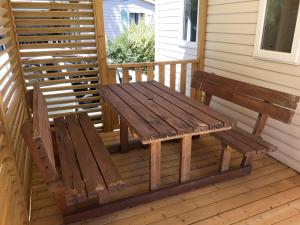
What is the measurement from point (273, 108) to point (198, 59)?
168 cm

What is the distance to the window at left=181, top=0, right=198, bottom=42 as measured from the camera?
4.29 m

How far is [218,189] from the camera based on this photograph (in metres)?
2.34

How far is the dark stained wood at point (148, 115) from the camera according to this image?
5.71 feet

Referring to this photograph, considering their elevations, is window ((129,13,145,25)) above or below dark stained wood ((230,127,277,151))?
above

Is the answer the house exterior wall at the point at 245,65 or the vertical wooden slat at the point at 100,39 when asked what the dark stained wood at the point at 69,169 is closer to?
the vertical wooden slat at the point at 100,39

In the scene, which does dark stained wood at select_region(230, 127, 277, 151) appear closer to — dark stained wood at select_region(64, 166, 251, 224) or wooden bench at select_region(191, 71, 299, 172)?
wooden bench at select_region(191, 71, 299, 172)

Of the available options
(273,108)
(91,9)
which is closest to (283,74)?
(273,108)

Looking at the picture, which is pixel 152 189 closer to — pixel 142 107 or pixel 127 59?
pixel 142 107

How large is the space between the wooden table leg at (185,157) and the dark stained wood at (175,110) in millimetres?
212

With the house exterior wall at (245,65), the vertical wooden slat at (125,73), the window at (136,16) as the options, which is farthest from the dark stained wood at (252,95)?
the window at (136,16)

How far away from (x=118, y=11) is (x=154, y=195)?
11104 millimetres

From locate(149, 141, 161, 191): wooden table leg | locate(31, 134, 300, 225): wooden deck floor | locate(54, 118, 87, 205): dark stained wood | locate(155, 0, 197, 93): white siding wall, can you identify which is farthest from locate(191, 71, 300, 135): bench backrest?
locate(54, 118, 87, 205): dark stained wood

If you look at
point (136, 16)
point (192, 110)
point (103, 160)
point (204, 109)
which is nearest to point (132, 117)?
point (103, 160)

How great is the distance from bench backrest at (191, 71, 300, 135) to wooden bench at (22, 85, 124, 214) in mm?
1497
